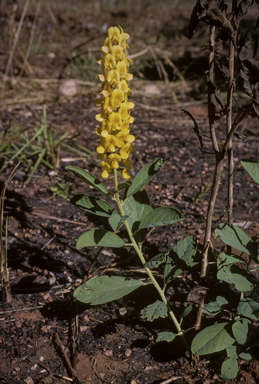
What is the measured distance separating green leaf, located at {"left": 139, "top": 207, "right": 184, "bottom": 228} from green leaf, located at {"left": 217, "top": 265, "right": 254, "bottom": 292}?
0.69ft

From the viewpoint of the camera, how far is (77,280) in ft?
5.08

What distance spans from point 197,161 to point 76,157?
0.93 meters

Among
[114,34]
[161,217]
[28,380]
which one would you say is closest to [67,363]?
[28,380]

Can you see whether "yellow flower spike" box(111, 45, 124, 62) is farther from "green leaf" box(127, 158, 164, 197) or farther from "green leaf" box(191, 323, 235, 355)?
"green leaf" box(191, 323, 235, 355)

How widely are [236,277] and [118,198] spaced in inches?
17.2

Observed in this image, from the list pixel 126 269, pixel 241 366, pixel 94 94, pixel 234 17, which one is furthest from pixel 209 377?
pixel 94 94

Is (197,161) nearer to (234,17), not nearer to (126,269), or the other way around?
(126,269)

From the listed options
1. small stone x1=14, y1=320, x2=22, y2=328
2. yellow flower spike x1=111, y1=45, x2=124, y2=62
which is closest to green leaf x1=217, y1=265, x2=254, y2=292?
yellow flower spike x1=111, y1=45, x2=124, y2=62

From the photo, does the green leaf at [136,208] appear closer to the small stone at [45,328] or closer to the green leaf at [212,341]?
the green leaf at [212,341]

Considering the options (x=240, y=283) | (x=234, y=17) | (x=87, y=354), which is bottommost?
(x=87, y=354)

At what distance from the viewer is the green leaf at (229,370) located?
40.4 inches

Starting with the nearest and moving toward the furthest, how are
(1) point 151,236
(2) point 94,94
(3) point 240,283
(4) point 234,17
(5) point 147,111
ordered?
(4) point 234,17
(3) point 240,283
(1) point 151,236
(5) point 147,111
(2) point 94,94

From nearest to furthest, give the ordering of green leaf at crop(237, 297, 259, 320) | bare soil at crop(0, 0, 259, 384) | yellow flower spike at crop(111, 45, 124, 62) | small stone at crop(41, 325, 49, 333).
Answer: yellow flower spike at crop(111, 45, 124, 62)
green leaf at crop(237, 297, 259, 320)
bare soil at crop(0, 0, 259, 384)
small stone at crop(41, 325, 49, 333)

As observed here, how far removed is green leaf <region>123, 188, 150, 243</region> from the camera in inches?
46.6
